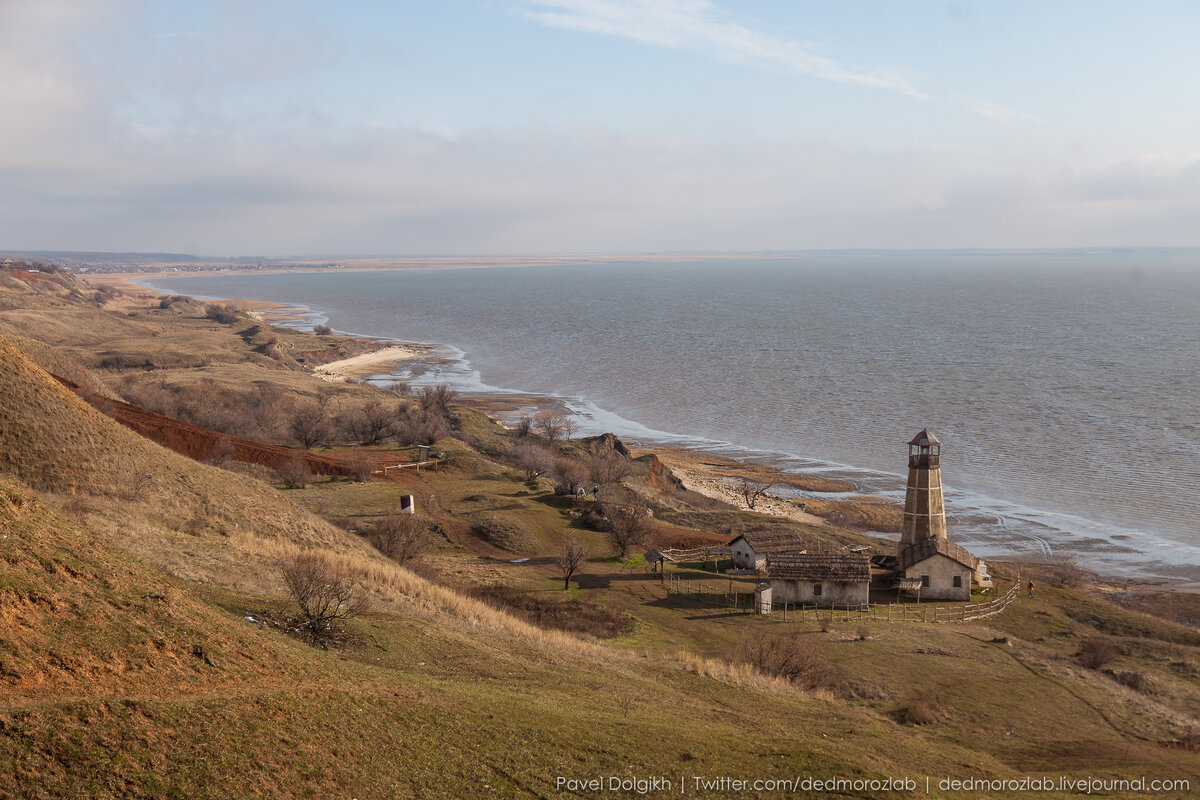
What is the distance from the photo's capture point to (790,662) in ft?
75.6

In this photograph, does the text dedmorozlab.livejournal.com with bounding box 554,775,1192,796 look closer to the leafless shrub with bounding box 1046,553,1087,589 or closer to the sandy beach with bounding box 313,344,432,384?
the leafless shrub with bounding box 1046,553,1087,589

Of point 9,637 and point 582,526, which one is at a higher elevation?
point 9,637

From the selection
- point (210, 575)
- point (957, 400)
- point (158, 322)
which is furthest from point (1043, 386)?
point (158, 322)

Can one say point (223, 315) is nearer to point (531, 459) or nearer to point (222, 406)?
point (222, 406)

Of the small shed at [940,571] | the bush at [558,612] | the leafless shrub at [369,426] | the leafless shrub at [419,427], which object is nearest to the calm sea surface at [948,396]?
the small shed at [940,571]

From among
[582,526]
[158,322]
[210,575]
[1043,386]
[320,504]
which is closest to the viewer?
[210,575]

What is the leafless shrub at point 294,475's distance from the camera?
130ft

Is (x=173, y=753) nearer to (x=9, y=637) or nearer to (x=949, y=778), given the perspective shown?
(x=9, y=637)

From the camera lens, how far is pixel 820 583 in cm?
3123

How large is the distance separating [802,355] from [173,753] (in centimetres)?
10164

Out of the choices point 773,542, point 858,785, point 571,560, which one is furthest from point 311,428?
point 858,785

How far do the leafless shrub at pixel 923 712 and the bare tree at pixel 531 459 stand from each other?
2836 centimetres

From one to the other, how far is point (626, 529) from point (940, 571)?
1309cm

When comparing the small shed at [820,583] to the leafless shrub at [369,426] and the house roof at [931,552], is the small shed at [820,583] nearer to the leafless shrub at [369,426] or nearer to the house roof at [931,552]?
the house roof at [931,552]
